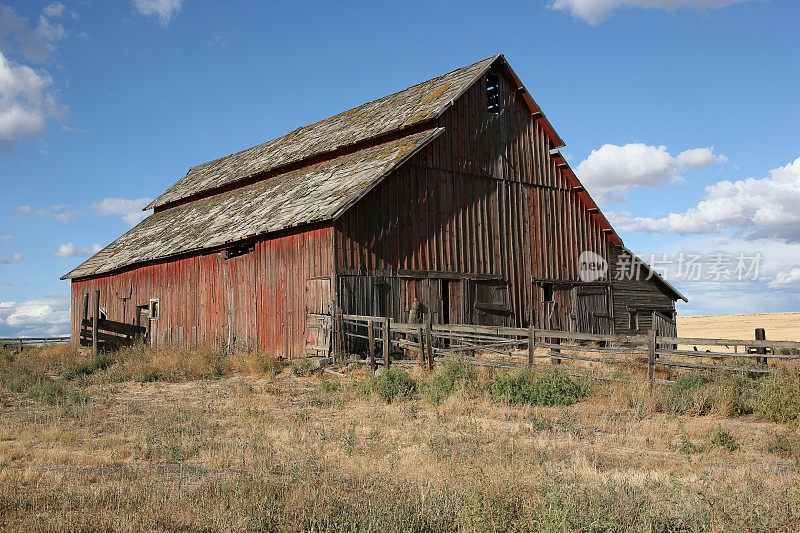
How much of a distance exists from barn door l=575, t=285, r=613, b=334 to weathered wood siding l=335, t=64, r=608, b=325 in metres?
0.75

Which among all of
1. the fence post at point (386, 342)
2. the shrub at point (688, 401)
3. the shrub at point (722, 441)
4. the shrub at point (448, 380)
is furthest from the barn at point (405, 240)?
the shrub at point (722, 441)

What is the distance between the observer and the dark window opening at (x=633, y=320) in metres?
28.4

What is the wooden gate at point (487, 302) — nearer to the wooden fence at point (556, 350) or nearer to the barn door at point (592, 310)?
the wooden fence at point (556, 350)

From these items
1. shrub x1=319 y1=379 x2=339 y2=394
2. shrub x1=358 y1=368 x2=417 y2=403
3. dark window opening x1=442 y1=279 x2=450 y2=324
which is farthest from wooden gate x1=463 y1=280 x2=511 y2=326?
shrub x1=358 y1=368 x2=417 y2=403

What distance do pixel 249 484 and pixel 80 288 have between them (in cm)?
3178

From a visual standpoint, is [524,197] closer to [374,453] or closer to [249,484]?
[374,453]

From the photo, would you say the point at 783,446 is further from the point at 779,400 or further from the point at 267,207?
the point at 267,207

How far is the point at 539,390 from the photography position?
13.1m

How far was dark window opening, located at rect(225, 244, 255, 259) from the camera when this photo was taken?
23.0m

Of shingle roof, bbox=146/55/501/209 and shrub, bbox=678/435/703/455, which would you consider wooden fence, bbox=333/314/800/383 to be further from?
shingle roof, bbox=146/55/501/209

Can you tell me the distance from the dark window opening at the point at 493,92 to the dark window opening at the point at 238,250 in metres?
Result: 10.4

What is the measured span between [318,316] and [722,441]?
1300 centimetres

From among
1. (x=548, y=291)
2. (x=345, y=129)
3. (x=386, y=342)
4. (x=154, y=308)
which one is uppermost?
(x=345, y=129)

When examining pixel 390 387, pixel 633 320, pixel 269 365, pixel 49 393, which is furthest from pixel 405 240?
pixel 633 320
